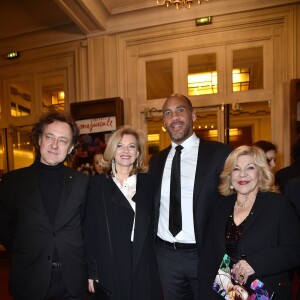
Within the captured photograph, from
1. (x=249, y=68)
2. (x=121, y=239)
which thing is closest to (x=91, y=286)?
(x=121, y=239)

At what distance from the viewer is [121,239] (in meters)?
1.85

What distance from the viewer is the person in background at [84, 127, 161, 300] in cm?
184

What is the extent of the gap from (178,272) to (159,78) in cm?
415

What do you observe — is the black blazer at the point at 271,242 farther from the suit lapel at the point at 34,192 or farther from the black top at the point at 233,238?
the suit lapel at the point at 34,192

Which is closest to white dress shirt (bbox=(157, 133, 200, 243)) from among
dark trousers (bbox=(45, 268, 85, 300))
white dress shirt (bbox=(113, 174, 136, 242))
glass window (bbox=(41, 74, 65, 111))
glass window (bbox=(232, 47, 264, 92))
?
white dress shirt (bbox=(113, 174, 136, 242))

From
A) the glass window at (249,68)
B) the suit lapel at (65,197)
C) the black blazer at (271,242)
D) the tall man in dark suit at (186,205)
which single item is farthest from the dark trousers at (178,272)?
the glass window at (249,68)

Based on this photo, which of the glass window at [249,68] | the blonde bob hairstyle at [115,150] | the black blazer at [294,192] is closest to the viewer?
the black blazer at [294,192]

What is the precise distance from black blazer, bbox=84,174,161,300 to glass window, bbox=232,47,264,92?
3909 millimetres

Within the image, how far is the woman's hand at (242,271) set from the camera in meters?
1.51

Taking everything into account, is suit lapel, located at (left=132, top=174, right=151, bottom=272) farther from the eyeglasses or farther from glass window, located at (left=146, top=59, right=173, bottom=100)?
glass window, located at (left=146, top=59, right=173, bottom=100)

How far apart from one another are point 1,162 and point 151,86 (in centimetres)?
411

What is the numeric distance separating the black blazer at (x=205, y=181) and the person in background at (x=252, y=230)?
10 centimetres

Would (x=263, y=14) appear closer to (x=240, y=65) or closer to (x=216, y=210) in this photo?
(x=240, y=65)

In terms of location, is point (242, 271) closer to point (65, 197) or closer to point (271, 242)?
point (271, 242)
